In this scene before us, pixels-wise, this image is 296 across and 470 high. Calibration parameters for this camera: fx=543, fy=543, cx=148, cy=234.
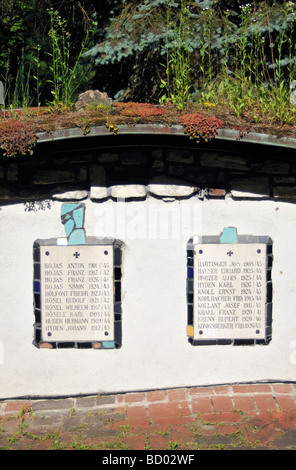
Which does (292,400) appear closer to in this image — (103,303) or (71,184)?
(103,303)

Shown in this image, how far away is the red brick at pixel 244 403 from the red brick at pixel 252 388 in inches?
3.7

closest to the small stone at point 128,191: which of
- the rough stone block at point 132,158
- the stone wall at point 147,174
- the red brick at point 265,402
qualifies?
the stone wall at point 147,174

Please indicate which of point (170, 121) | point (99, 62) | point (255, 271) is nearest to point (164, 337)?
point (255, 271)

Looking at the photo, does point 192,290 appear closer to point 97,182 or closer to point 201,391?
point 201,391

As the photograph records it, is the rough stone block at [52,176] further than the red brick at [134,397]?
No

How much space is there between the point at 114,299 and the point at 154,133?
1522 mm

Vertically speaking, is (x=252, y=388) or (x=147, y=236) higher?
(x=147, y=236)

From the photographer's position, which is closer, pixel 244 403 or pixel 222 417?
pixel 222 417

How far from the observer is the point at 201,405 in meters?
4.75

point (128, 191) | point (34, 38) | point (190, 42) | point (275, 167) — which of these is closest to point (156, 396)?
point (128, 191)

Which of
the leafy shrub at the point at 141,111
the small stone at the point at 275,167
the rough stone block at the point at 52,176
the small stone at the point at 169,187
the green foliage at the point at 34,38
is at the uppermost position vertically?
the green foliage at the point at 34,38

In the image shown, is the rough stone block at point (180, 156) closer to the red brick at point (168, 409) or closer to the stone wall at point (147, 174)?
the stone wall at point (147, 174)

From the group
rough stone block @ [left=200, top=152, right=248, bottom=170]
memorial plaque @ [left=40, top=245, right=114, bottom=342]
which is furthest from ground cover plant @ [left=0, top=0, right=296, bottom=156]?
memorial plaque @ [left=40, top=245, right=114, bottom=342]

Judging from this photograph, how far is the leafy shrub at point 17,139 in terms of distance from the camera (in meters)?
4.27
